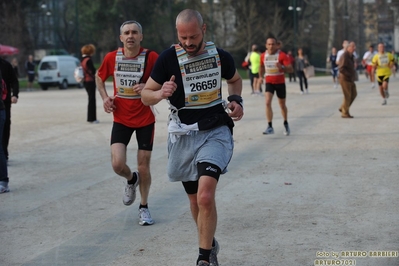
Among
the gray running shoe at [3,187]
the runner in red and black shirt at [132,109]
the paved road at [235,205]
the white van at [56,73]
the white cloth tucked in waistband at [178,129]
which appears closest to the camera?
the white cloth tucked in waistband at [178,129]

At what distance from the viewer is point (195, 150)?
222 inches

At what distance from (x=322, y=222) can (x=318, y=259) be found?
4.32 ft

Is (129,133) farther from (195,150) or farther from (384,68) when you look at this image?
(384,68)

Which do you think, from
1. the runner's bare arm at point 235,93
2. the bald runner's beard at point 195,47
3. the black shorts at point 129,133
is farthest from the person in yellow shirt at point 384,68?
the bald runner's beard at point 195,47

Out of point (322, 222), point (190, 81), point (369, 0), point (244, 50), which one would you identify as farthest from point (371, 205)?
point (369, 0)

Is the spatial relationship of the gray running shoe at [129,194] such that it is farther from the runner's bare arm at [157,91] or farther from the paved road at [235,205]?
the runner's bare arm at [157,91]

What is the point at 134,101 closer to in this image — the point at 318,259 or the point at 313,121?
the point at 318,259

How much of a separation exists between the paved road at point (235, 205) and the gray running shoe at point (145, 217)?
0.09 metres

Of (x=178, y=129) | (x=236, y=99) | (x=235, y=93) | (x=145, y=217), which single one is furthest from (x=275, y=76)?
(x=178, y=129)

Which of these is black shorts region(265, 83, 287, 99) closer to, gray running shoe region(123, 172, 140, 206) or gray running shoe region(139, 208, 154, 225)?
gray running shoe region(123, 172, 140, 206)

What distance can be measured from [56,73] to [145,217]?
3450 centimetres

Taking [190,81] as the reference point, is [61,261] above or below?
below

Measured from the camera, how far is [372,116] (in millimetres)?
18172

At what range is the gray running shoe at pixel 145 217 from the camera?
7.29 metres
